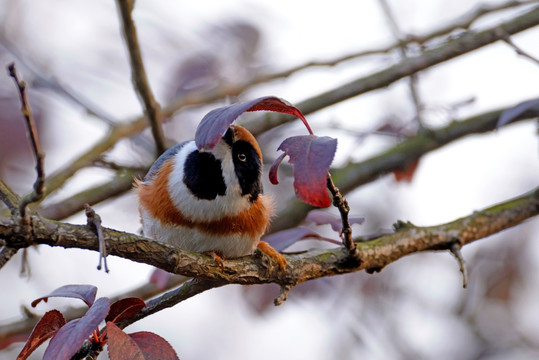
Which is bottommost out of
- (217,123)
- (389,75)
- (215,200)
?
(217,123)

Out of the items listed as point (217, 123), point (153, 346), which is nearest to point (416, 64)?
point (217, 123)

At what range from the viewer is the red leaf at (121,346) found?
1.34m

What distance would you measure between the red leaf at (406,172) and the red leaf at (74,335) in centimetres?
221

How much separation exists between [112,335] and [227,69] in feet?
9.72

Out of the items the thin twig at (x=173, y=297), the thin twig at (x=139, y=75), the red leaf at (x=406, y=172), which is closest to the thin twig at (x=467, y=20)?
the red leaf at (x=406, y=172)

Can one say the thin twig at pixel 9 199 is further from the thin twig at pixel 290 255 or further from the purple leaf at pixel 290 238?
the purple leaf at pixel 290 238

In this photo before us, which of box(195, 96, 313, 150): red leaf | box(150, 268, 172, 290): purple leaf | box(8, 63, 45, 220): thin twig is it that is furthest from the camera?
box(150, 268, 172, 290): purple leaf

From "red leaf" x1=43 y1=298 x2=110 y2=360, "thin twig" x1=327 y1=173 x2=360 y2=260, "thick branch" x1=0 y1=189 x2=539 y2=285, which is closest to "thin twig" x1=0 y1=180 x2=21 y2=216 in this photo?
"thick branch" x1=0 y1=189 x2=539 y2=285

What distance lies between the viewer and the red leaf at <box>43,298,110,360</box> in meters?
1.26

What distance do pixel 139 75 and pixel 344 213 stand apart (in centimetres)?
127

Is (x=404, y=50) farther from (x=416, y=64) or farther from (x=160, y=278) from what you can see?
(x=160, y=278)

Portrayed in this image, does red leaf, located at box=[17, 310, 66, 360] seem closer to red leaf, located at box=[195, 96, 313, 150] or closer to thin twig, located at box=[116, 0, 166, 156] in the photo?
red leaf, located at box=[195, 96, 313, 150]

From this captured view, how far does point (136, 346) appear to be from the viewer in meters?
1.38

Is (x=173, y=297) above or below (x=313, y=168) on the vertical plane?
below
